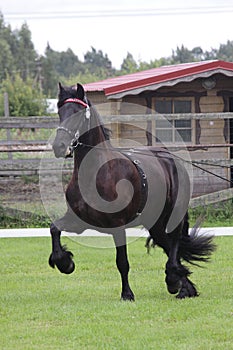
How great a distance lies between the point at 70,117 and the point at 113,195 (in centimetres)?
91

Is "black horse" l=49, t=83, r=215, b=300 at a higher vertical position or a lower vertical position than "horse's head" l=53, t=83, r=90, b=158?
lower

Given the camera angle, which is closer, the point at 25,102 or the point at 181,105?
the point at 181,105

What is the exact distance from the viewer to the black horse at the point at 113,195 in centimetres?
743

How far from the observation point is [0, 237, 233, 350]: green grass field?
6035 millimetres

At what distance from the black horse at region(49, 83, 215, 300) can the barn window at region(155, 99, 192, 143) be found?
8055 millimetres

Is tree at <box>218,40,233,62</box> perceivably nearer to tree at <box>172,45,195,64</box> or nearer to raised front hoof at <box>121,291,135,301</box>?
tree at <box>172,45,195,64</box>

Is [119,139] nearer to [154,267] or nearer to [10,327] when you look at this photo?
[154,267]

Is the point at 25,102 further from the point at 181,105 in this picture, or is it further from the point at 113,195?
the point at 113,195

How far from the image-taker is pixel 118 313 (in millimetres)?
7027

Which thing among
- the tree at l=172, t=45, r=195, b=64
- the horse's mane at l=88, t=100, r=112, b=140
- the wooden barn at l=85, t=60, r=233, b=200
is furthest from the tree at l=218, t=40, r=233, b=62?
the horse's mane at l=88, t=100, r=112, b=140

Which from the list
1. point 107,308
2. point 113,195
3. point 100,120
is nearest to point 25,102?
point 100,120

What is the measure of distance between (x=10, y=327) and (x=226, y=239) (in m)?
6.32

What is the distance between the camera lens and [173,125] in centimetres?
1661

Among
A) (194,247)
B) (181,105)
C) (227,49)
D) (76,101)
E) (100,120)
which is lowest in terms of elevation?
(194,247)
